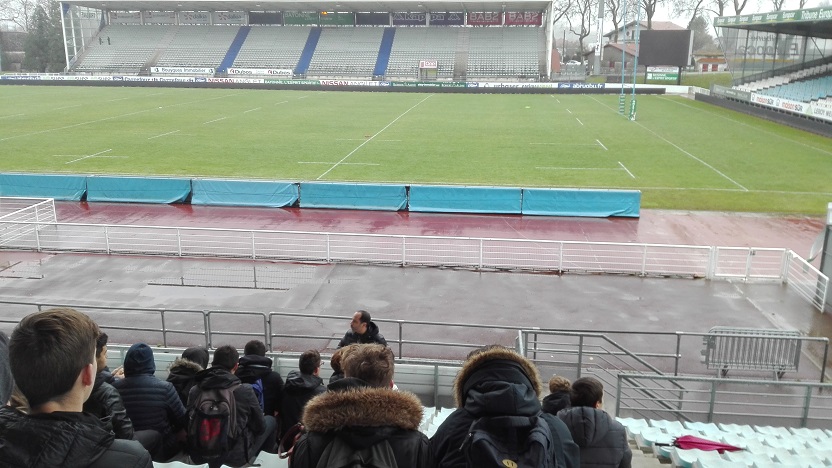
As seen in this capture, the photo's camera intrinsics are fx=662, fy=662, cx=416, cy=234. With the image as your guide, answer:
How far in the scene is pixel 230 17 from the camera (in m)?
84.5

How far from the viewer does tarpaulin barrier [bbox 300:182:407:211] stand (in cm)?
2142

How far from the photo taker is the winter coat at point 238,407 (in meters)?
4.84

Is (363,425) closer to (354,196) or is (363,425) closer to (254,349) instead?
(254,349)

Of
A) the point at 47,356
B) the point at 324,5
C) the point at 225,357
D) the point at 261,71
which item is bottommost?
the point at 225,357

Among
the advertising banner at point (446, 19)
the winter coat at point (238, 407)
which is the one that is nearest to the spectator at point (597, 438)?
the winter coat at point (238, 407)

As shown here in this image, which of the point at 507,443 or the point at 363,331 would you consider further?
the point at 363,331

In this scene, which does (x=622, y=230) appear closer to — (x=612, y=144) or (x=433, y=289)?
(x=433, y=289)

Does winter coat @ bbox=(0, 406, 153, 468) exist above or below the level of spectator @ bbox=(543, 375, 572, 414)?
above

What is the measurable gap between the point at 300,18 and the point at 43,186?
214 feet

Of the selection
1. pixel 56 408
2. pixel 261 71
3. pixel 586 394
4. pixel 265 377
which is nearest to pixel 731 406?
pixel 586 394

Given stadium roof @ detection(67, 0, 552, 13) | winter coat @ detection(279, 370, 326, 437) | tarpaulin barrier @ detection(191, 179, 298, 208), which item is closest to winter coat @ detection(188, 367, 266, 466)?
winter coat @ detection(279, 370, 326, 437)

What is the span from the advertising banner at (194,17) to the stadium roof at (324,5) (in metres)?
3.21

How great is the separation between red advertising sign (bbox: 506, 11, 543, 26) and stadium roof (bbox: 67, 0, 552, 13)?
2.67m

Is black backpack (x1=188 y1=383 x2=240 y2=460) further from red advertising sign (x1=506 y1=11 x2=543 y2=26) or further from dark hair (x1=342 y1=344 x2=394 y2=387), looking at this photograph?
red advertising sign (x1=506 y1=11 x2=543 y2=26)
